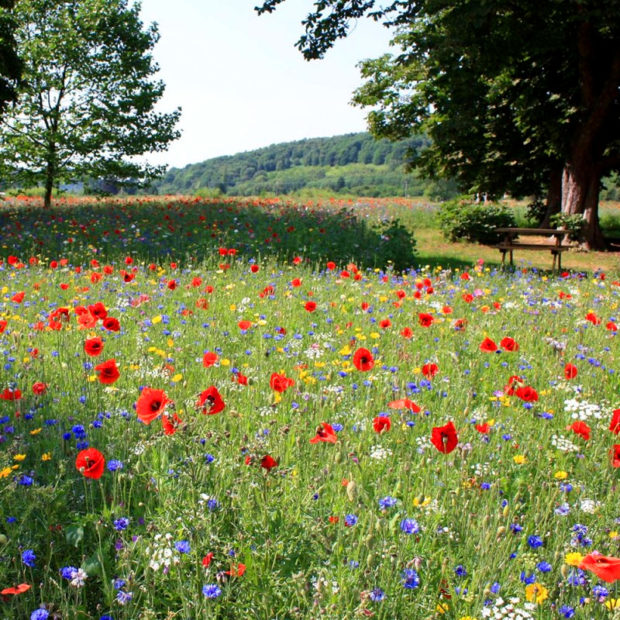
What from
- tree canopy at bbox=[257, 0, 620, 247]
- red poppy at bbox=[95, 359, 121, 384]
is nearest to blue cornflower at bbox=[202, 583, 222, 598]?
red poppy at bbox=[95, 359, 121, 384]

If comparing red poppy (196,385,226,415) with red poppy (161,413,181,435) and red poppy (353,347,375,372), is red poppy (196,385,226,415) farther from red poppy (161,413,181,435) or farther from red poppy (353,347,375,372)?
red poppy (353,347,375,372)

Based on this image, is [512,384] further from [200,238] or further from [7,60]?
[7,60]

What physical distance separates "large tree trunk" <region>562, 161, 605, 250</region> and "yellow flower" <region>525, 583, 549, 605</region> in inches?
650

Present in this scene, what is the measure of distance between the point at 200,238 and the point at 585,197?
12119 mm

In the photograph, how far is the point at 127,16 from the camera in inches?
745

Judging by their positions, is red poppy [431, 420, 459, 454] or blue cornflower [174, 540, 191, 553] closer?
blue cornflower [174, 540, 191, 553]

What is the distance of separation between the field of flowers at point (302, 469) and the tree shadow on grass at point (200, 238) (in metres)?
4.22

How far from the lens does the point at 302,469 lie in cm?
259

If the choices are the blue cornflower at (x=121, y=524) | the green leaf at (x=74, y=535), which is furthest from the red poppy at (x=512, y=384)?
the green leaf at (x=74, y=535)

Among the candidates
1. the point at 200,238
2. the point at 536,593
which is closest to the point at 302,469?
the point at 536,593

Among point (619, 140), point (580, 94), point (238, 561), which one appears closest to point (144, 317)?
point (238, 561)

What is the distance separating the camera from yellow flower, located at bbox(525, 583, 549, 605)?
1709 mm

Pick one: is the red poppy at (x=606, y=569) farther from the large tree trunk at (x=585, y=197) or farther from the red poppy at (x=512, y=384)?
the large tree trunk at (x=585, y=197)

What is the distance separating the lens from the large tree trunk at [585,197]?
1638cm
